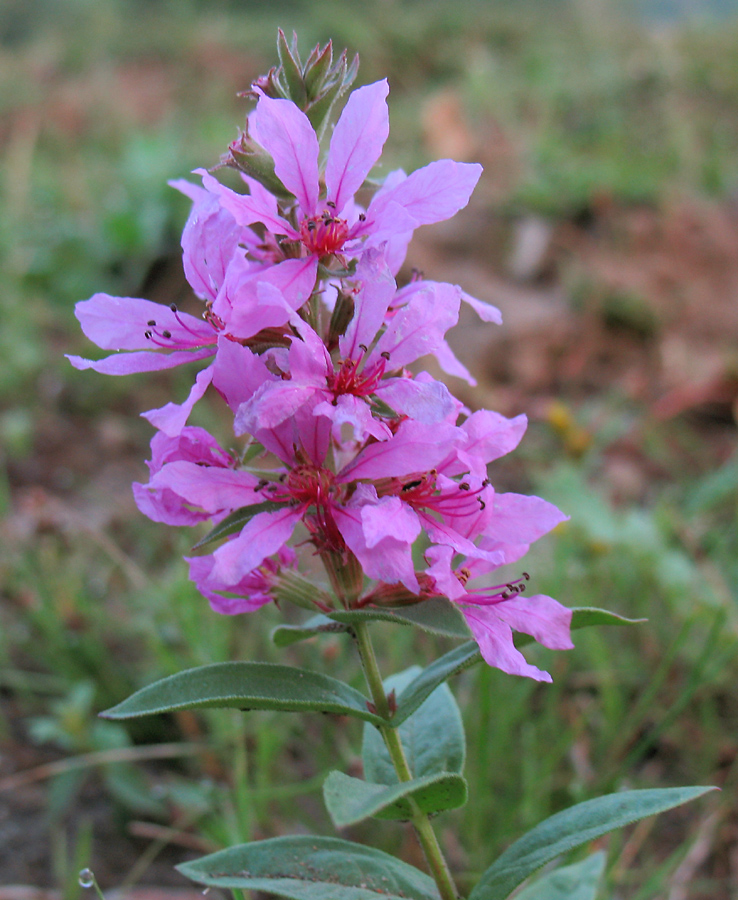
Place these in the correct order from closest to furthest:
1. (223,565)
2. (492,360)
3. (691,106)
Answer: (223,565)
(492,360)
(691,106)

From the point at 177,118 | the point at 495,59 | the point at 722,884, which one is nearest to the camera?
the point at 722,884

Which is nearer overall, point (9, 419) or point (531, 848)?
point (531, 848)

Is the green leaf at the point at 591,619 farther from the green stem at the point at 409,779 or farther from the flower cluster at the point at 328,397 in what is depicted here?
the green stem at the point at 409,779

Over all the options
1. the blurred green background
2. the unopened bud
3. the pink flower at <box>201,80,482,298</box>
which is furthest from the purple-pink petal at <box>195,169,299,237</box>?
the blurred green background

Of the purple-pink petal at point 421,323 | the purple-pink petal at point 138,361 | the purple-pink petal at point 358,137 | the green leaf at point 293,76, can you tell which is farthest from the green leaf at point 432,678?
the green leaf at point 293,76

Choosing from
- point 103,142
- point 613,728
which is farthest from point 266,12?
point 613,728

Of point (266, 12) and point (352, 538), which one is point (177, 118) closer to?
point (266, 12)
